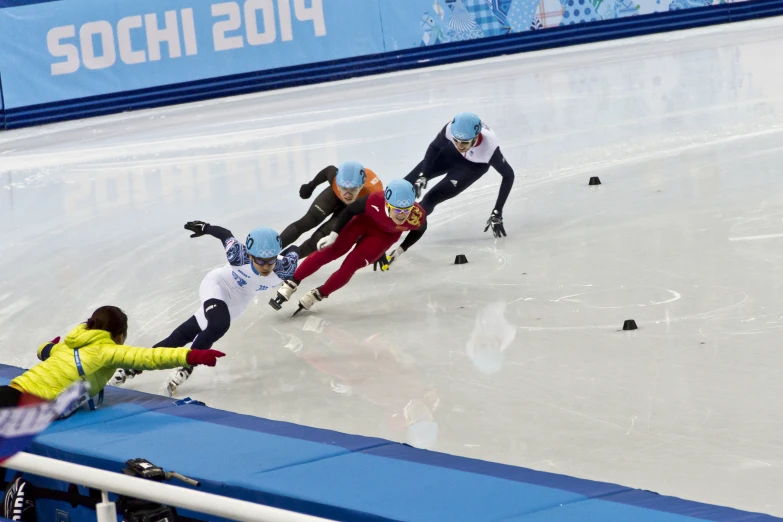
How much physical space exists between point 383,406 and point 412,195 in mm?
1722

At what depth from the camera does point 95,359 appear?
4.15 metres

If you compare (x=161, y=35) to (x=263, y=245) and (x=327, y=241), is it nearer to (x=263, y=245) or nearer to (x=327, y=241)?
(x=327, y=241)

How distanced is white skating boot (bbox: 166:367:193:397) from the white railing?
206 cm

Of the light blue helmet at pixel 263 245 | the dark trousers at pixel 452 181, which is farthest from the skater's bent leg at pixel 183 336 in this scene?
the dark trousers at pixel 452 181

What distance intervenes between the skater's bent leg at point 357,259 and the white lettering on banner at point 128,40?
10018 mm

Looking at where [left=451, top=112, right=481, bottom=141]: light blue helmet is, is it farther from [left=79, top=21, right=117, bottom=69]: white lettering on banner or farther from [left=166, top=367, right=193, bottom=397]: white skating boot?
[left=79, top=21, right=117, bottom=69]: white lettering on banner

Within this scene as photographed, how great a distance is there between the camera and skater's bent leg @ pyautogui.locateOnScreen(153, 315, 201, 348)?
4.96 metres

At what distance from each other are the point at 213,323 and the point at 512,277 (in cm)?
198

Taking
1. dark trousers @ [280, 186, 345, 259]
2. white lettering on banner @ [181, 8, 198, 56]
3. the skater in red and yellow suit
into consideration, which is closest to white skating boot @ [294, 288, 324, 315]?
the skater in red and yellow suit

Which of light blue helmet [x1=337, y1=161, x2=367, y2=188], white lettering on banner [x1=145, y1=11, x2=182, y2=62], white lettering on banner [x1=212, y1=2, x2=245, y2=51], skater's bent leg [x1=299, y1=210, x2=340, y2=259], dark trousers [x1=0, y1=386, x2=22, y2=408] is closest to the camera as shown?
dark trousers [x1=0, y1=386, x2=22, y2=408]

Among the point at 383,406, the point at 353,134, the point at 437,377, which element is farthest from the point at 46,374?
the point at 353,134

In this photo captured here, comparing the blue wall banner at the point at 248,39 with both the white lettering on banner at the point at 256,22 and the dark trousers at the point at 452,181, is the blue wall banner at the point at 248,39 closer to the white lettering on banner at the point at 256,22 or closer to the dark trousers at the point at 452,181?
the white lettering on banner at the point at 256,22

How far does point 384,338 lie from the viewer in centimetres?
525

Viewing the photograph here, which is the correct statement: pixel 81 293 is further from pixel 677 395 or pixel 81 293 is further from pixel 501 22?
pixel 501 22
